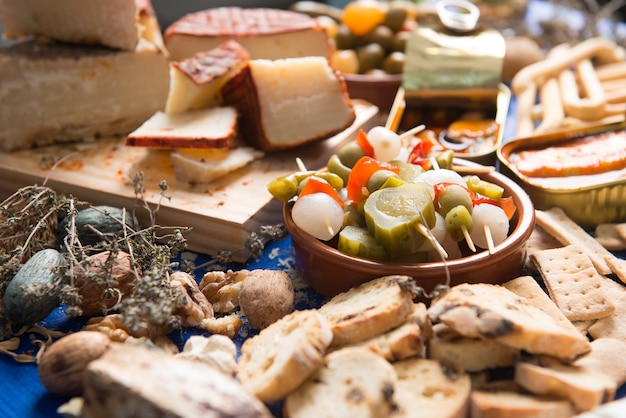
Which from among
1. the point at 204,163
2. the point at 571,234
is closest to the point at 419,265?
the point at 571,234

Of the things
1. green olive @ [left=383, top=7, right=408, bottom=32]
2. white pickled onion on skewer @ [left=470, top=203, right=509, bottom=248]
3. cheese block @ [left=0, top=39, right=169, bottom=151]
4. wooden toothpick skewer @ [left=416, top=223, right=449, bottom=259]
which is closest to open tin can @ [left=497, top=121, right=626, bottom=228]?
white pickled onion on skewer @ [left=470, top=203, right=509, bottom=248]

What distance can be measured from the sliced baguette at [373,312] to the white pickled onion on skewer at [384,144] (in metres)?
0.54

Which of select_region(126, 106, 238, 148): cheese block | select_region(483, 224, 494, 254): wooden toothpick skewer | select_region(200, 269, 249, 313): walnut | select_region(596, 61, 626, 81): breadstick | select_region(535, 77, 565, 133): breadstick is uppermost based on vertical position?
select_region(483, 224, 494, 254): wooden toothpick skewer

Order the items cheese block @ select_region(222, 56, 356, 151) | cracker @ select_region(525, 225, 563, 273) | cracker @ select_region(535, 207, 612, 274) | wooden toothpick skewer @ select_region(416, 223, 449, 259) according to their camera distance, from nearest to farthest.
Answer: wooden toothpick skewer @ select_region(416, 223, 449, 259)
cracker @ select_region(535, 207, 612, 274)
cracker @ select_region(525, 225, 563, 273)
cheese block @ select_region(222, 56, 356, 151)

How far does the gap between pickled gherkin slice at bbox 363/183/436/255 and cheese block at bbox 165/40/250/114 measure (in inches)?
38.2

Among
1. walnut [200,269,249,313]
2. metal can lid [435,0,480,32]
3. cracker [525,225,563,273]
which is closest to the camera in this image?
walnut [200,269,249,313]

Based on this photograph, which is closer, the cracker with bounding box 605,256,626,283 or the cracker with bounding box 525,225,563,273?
the cracker with bounding box 605,256,626,283

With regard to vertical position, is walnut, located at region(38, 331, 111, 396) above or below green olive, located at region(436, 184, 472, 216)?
below

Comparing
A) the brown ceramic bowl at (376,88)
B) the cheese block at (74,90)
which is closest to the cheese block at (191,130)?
the cheese block at (74,90)

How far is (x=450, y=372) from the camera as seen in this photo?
1443 mm

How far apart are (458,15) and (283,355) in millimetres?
2197

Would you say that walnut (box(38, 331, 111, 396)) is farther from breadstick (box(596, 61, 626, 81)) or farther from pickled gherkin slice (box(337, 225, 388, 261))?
breadstick (box(596, 61, 626, 81))

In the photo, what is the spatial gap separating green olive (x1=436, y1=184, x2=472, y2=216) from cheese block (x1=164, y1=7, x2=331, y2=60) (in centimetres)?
136

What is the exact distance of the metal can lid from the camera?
3027mm
